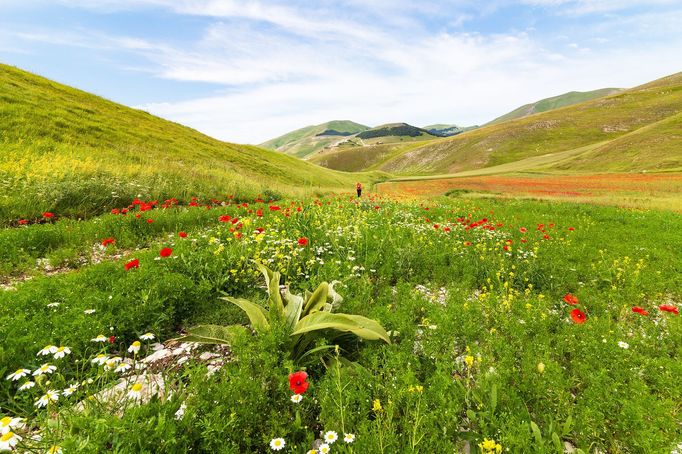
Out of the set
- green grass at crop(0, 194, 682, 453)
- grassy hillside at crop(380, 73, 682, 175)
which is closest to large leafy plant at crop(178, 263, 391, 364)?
green grass at crop(0, 194, 682, 453)

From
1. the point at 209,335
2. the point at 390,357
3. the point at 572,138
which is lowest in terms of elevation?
the point at 390,357

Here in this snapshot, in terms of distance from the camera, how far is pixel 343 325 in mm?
3771

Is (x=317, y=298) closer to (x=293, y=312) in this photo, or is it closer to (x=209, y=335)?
(x=293, y=312)

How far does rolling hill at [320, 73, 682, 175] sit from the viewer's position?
224 feet

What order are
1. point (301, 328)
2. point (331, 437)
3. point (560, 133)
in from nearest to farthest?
1. point (331, 437)
2. point (301, 328)
3. point (560, 133)

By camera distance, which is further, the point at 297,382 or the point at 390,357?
the point at 390,357

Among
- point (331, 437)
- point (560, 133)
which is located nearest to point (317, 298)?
point (331, 437)

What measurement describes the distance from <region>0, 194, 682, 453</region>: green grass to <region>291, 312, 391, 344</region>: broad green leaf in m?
0.25

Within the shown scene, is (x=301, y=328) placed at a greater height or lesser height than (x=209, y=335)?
greater

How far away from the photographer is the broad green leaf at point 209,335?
4055 millimetres

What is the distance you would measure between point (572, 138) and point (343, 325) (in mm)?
131055

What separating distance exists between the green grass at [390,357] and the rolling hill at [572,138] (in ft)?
245

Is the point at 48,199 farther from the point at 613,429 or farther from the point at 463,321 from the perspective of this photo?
the point at 613,429

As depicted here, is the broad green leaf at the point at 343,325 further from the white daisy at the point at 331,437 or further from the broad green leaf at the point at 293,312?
the white daisy at the point at 331,437
